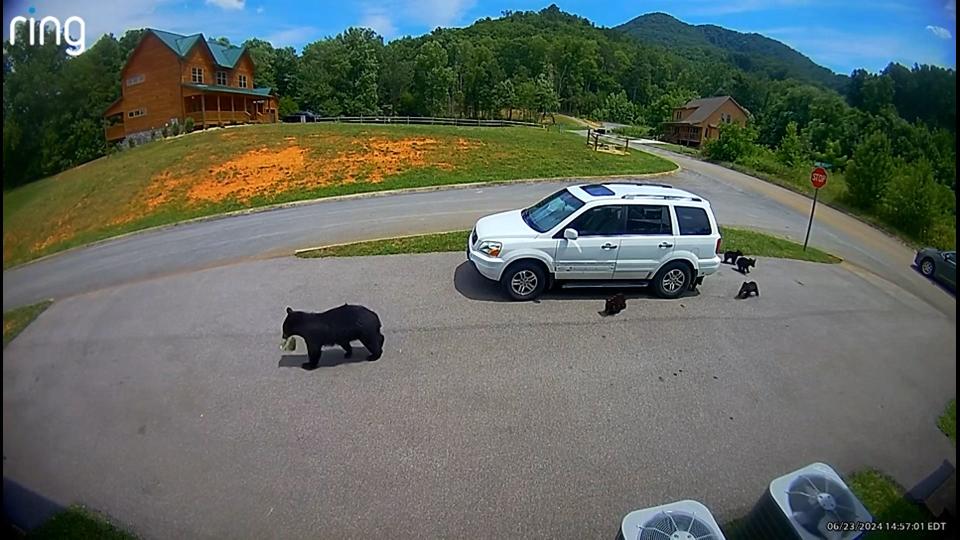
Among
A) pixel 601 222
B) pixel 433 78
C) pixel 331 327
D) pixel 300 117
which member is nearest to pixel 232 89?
pixel 300 117

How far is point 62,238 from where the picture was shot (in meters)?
1.92

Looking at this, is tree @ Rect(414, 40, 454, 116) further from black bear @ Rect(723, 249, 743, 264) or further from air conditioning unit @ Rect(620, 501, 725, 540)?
black bear @ Rect(723, 249, 743, 264)

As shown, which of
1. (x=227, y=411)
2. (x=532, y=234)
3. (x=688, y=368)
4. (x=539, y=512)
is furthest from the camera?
(x=532, y=234)

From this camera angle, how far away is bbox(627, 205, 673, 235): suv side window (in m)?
6.02

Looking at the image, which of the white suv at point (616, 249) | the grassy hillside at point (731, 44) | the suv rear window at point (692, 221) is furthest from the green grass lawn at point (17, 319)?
the suv rear window at point (692, 221)

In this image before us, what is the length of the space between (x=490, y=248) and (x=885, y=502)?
4398 millimetres

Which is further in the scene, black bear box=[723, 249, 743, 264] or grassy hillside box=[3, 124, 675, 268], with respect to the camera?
black bear box=[723, 249, 743, 264]

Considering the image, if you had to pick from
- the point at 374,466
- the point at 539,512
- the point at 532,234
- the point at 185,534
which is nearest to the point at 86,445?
the point at 185,534

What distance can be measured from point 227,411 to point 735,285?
431cm

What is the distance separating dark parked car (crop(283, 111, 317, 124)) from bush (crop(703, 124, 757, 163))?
7.99 ft

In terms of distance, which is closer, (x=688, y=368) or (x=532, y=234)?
(x=688, y=368)

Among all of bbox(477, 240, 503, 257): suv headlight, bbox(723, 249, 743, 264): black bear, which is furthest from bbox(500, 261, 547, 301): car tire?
bbox(723, 249, 743, 264): black bear

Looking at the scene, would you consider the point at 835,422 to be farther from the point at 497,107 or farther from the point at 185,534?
the point at 185,534

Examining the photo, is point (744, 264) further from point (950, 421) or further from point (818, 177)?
point (950, 421)
